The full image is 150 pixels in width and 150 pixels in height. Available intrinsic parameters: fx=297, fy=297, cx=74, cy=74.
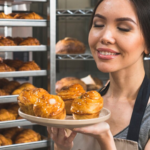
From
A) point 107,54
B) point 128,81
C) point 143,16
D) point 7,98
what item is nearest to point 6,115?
point 7,98

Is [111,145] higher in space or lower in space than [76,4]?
lower

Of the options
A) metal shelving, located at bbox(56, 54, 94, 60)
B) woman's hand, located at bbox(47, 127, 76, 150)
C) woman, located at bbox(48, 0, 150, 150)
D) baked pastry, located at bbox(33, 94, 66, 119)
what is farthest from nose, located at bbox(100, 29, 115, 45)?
metal shelving, located at bbox(56, 54, 94, 60)

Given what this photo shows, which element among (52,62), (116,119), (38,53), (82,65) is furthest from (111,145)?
(82,65)

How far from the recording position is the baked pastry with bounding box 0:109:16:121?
2278 millimetres

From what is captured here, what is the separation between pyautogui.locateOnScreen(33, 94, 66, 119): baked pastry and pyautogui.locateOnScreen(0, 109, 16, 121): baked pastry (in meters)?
1.24

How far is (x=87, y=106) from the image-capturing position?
113 cm

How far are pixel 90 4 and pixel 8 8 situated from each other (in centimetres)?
117

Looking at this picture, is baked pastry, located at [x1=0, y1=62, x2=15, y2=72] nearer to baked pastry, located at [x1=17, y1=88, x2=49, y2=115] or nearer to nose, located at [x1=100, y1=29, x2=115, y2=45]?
baked pastry, located at [x1=17, y1=88, x2=49, y2=115]

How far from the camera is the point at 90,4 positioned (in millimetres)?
3596

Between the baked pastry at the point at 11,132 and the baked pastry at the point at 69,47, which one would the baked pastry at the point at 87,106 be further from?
the baked pastry at the point at 69,47

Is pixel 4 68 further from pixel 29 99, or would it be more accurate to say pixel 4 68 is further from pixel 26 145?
pixel 29 99

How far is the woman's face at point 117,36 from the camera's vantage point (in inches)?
47.4

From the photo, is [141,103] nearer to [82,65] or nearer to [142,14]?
[142,14]

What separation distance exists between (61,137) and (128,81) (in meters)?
0.41
